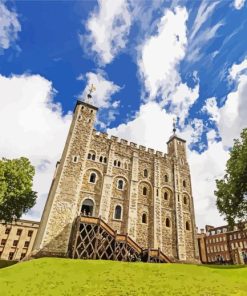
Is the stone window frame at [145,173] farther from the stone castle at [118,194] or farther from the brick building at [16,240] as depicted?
the brick building at [16,240]

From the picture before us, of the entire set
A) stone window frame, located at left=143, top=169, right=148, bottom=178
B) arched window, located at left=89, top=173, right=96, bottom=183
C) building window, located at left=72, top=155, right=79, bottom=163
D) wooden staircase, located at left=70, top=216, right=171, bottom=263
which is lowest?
wooden staircase, located at left=70, top=216, right=171, bottom=263

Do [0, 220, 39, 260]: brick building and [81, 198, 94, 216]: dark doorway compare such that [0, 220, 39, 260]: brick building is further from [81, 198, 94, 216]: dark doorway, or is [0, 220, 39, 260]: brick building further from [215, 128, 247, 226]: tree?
[215, 128, 247, 226]: tree

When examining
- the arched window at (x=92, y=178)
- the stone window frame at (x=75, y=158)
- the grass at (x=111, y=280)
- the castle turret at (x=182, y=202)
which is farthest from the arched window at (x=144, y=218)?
the grass at (x=111, y=280)

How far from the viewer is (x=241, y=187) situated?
2378cm

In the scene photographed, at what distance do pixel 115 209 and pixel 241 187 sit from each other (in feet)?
48.2

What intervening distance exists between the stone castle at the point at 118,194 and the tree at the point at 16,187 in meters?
2.86

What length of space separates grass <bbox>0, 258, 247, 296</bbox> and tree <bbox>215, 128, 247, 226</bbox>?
7.76m

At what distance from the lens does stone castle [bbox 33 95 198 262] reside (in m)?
25.5

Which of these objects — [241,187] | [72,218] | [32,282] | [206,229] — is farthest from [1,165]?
[206,229]

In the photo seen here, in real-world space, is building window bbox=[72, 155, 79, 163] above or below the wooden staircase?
above

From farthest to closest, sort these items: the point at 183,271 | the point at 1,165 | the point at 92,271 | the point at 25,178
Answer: the point at 25,178, the point at 1,165, the point at 183,271, the point at 92,271

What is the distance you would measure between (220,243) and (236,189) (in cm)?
5253

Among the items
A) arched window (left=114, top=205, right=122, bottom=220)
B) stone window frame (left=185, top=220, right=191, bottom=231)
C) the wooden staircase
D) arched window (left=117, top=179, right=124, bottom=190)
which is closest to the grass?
the wooden staircase

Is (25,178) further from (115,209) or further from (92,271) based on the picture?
(92,271)
